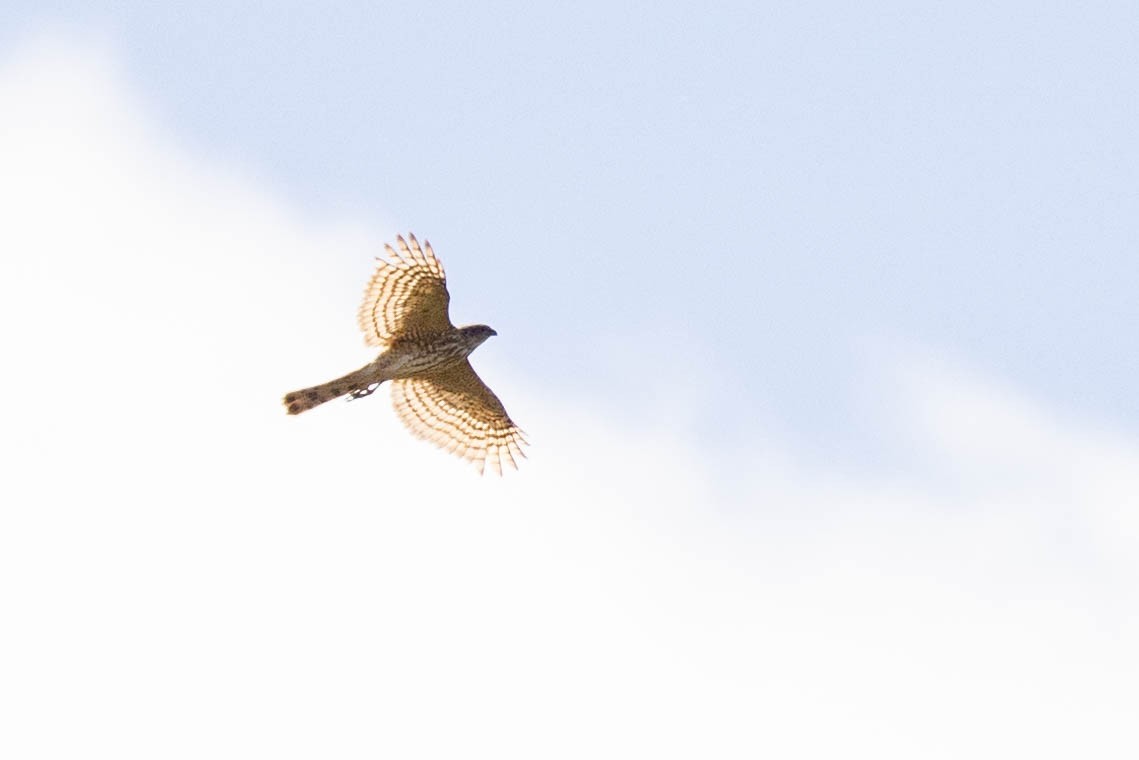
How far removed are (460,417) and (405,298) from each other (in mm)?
3240

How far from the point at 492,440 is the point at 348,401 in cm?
288

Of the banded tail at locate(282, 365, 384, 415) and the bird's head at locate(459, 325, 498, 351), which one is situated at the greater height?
the bird's head at locate(459, 325, 498, 351)

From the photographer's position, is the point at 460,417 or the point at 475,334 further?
the point at 460,417

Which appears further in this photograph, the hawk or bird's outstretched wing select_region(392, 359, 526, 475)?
bird's outstretched wing select_region(392, 359, 526, 475)

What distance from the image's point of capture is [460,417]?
3369 centimetres

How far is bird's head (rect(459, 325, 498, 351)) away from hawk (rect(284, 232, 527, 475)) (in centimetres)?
2

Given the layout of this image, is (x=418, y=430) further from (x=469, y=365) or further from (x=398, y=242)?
(x=398, y=242)

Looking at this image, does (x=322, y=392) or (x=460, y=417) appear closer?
(x=322, y=392)

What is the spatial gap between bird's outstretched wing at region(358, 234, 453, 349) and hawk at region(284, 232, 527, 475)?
0.05 feet

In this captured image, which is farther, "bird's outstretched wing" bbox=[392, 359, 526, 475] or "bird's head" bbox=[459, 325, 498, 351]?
"bird's outstretched wing" bbox=[392, 359, 526, 475]

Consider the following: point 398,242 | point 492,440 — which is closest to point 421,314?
point 398,242

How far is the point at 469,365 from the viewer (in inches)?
1287

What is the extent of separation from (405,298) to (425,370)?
Answer: 5.35ft

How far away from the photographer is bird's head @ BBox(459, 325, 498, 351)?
105 feet
